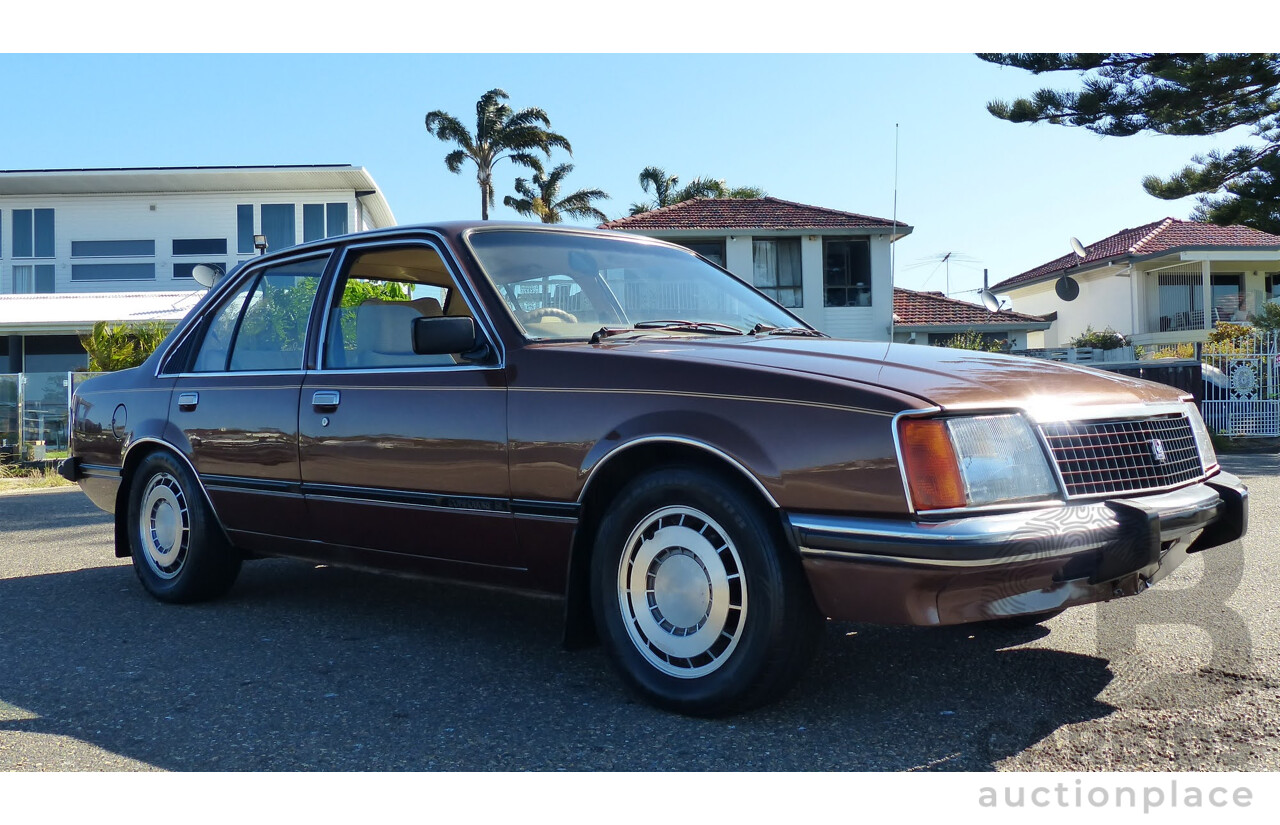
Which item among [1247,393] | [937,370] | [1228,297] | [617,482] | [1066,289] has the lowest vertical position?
[617,482]

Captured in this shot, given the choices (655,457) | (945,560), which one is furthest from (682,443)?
(945,560)

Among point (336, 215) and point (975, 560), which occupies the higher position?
point (336, 215)

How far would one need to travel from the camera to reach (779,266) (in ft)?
103

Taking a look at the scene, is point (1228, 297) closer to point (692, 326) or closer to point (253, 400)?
point (692, 326)

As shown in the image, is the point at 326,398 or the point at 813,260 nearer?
the point at 326,398

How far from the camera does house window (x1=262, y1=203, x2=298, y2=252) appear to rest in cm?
3023

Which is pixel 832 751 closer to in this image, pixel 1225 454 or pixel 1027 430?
pixel 1027 430

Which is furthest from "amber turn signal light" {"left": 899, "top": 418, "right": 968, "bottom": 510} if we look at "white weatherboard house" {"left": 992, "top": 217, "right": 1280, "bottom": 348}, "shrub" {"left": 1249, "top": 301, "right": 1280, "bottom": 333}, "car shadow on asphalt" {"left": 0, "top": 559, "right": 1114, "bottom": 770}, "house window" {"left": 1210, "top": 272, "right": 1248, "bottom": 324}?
"house window" {"left": 1210, "top": 272, "right": 1248, "bottom": 324}

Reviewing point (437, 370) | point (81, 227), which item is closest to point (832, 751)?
point (437, 370)

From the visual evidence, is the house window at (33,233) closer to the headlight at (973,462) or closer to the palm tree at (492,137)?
the palm tree at (492,137)

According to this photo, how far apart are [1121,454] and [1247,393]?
50.8 ft

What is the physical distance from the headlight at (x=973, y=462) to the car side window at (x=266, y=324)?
2786 millimetres

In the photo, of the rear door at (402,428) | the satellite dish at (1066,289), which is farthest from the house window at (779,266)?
the rear door at (402,428)

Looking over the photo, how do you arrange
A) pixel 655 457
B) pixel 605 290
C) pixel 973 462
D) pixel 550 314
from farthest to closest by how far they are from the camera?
pixel 605 290 → pixel 550 314 → pixel 655 457 → pixel 973 462
